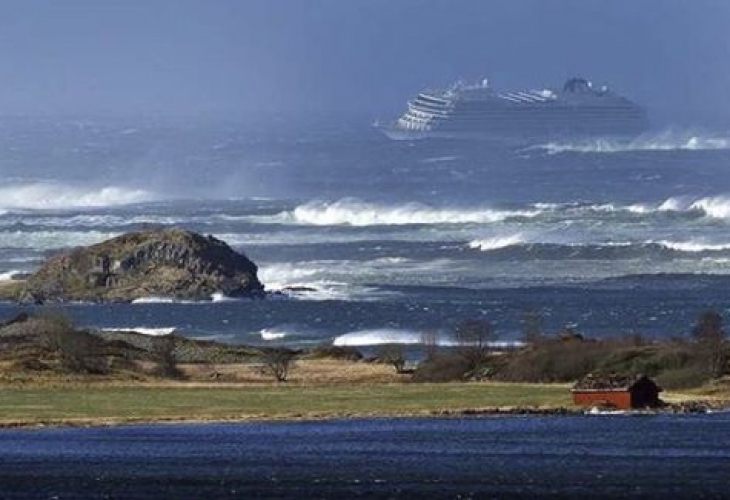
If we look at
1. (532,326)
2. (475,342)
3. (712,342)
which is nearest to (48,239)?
(532,326)

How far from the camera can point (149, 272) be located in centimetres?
9025

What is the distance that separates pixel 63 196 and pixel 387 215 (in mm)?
27291

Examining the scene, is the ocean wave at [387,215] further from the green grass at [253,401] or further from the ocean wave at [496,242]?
the green grass at [253,401]

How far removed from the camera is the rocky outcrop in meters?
88.8

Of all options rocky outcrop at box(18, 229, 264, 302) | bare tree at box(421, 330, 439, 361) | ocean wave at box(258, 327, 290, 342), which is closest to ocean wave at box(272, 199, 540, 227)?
rocky outcrop at box(18, 229, 264, 302)

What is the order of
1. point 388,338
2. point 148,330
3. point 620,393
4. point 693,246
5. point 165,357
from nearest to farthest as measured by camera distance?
1. point 620,393
2. point 165,357
3. point 388,338
4. point 148,330
5. point 693,246

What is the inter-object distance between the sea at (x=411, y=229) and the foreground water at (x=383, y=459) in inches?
721

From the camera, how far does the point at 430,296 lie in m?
87.9

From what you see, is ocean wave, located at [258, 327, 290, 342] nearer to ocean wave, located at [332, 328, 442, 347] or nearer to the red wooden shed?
ocean wave, located at [332, 328, 442, 347]

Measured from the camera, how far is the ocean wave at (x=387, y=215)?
11944 centimetres

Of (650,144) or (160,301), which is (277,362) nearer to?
(160,301)

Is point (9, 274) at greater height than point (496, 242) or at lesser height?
lesser

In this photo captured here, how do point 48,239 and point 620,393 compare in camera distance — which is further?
point 48,239

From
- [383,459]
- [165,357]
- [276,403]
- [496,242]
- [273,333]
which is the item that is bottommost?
[383,459]
